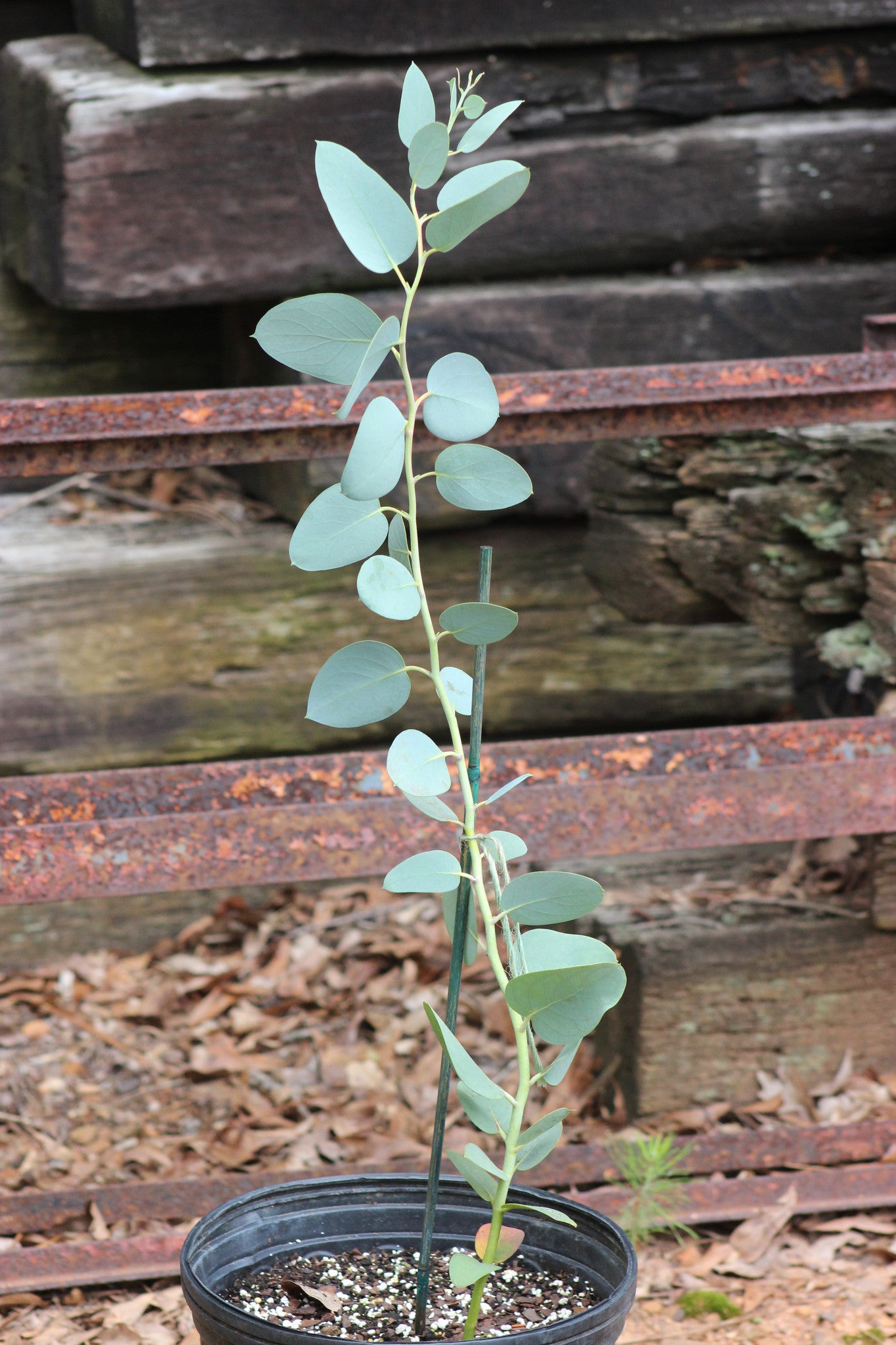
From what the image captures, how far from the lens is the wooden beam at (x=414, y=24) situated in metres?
2.20

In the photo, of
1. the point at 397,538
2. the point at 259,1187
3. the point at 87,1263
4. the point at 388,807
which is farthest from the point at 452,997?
the point at 87,1263

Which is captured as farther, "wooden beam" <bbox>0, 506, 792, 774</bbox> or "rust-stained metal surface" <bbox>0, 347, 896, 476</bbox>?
"wooden beam" <bbox>0, 506, 792, 774</bbox>

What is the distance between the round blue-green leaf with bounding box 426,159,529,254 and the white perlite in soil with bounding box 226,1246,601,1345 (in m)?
0.69

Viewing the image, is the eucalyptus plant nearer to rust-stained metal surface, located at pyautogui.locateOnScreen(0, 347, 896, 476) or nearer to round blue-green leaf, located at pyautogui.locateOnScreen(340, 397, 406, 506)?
round blue-green leaf, located at pyautogui.locateOnScreen(340, 397, 406, 506)

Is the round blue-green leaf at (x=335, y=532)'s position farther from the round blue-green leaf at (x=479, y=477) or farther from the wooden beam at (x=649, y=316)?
the wooden beam at (x=649, y=316)

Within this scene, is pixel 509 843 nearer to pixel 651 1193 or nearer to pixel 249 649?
pixel 651 1193

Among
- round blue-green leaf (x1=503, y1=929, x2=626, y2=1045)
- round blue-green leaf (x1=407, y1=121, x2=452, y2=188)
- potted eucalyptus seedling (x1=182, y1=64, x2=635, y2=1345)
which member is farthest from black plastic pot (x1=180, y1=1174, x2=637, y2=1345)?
round blue-green leaf (x1=407, y1=121, x2=452, y2=188)

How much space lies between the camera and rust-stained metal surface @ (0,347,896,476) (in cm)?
146

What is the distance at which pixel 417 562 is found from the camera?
3.16ft

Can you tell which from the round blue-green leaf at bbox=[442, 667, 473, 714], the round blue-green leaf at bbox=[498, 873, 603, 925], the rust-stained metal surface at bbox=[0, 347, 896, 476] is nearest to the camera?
the round blue-green leaf at bbox=[498, 873, 603, 925]

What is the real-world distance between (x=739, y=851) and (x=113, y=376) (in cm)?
157

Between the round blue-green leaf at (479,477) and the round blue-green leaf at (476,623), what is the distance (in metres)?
0.08

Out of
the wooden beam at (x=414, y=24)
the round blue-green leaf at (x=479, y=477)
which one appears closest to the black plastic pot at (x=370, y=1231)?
the round blue-green leaf at (x=479, y=477)

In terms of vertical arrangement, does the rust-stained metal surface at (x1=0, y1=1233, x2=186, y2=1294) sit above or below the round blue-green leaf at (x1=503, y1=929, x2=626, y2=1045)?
below
